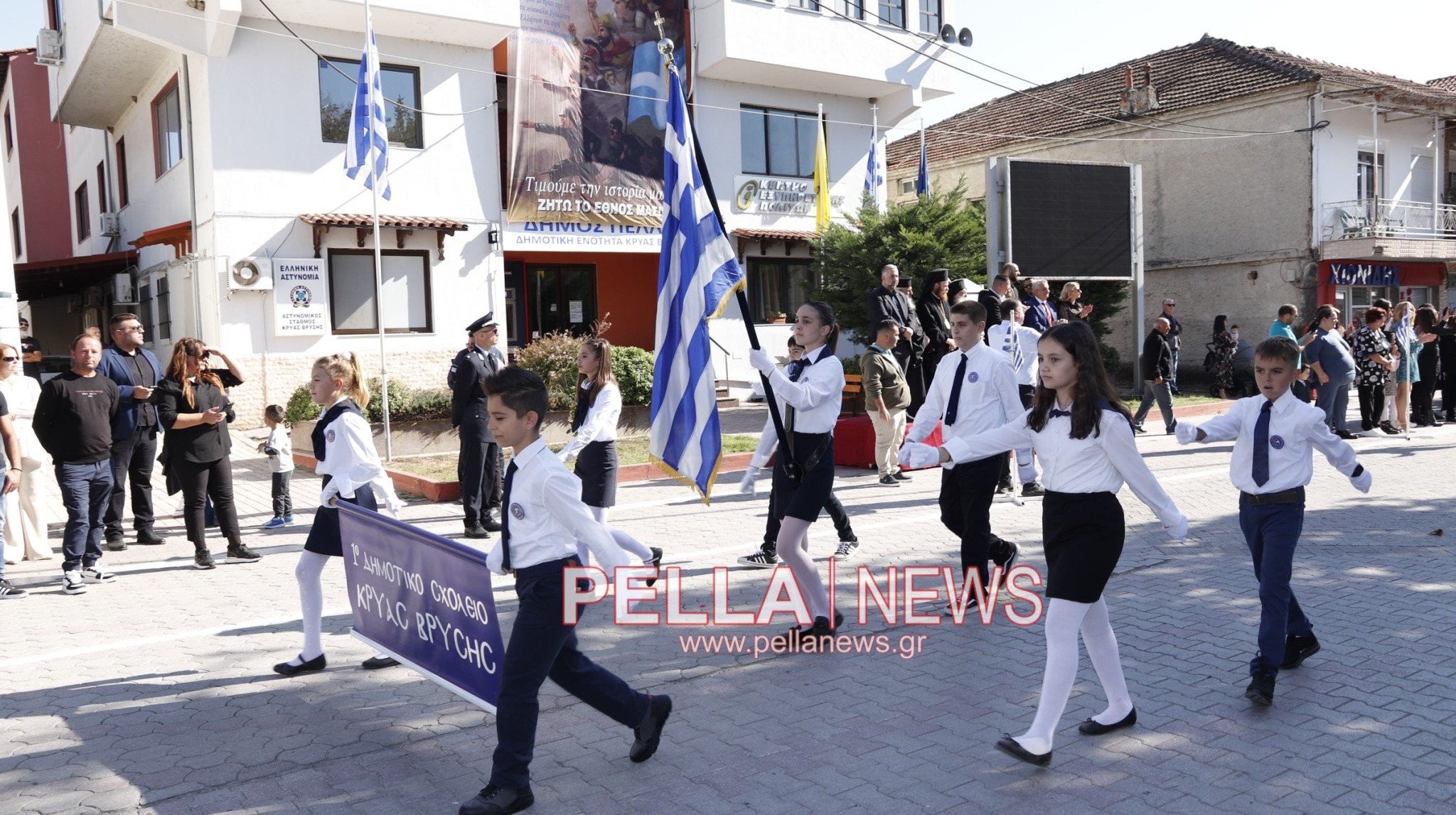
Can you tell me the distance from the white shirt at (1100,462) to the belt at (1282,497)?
72 cm

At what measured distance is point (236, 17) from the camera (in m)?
16.6

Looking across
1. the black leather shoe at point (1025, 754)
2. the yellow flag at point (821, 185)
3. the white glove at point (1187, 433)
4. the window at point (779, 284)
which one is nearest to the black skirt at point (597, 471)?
the white glove at point (1187, 433)

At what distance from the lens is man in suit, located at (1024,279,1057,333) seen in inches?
471

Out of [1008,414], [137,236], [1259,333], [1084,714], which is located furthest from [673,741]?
[1259,333]

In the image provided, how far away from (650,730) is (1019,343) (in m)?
6.49

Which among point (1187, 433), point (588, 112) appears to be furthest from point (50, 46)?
point (1187, 433)

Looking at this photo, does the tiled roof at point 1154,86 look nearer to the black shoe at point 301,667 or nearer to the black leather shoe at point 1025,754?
the black leather shoe at point 1025,754

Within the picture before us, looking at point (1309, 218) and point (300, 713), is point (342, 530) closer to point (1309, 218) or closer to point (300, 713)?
point (300, 713)

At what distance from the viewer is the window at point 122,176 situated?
2261 centimetres

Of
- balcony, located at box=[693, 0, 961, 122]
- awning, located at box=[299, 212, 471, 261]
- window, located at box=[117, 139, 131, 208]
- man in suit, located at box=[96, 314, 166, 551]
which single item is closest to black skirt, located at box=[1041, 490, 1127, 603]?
man in suit, located at box=[96, 314, 166, 551]

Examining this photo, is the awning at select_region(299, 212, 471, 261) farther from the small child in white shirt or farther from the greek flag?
the small child in white shirt

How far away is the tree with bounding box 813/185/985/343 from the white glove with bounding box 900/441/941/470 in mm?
14959

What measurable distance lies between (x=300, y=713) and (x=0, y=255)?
23.8 feet

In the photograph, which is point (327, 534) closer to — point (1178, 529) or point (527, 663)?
point (527, 663)
